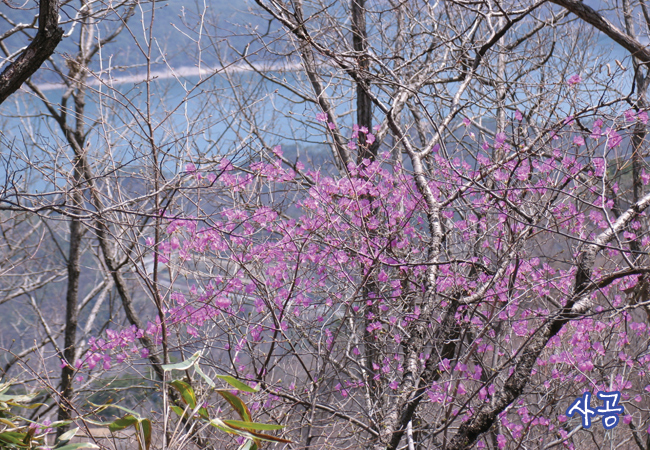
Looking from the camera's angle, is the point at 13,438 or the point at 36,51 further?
the point at 36,51

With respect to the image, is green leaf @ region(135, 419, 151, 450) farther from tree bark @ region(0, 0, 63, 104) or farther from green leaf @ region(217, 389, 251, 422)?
tree bark @ region(0, 0, 63, 104)

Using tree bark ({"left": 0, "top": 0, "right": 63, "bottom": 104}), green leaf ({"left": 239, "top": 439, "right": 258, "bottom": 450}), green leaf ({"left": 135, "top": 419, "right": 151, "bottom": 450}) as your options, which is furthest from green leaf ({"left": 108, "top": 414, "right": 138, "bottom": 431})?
tree bark ({"left": 0, "top": 0, "right": 63, "bottom": 104})

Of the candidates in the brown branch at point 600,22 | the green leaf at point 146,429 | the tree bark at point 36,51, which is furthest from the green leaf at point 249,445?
the brown branch at point 600,22

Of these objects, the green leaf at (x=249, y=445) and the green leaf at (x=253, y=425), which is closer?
the green leaf at (x=253, y=425)

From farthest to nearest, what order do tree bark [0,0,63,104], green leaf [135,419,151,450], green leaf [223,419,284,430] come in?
tree bark [0,0,63,104] → green leaf [135,419,151,450] → green leaf [223,419,284,430]

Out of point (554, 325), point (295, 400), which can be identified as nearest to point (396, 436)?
point (295, 400)

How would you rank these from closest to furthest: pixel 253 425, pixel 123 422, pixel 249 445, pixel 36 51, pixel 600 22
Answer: pixel 253 425 < pixel 123 422 < pixel 249 445 < pixel 36 51 < pixel 600 22

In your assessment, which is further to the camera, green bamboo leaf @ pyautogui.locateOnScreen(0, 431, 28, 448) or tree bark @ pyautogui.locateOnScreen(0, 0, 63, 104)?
tree bark @ pyautogui.locateOnScreen(0, 0, 63, 104)

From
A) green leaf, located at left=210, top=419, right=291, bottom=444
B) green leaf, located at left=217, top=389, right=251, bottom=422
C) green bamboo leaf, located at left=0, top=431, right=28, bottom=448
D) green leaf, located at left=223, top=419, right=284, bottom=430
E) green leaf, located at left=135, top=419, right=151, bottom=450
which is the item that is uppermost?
green leaf, located at left=217, top=389, right=251, bottom=422

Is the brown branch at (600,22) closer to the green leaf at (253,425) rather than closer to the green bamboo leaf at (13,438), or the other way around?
the green leaf at (253,425)

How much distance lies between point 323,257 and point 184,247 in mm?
1287

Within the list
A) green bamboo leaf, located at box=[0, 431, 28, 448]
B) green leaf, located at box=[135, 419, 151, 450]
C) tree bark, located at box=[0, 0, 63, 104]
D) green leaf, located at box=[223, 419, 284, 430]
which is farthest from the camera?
tree bark, located at box=[0, 0, 63, 104]

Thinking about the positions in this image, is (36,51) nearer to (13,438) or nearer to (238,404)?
(13,438)

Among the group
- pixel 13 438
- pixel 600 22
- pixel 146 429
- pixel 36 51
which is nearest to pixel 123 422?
pixel 146 429
